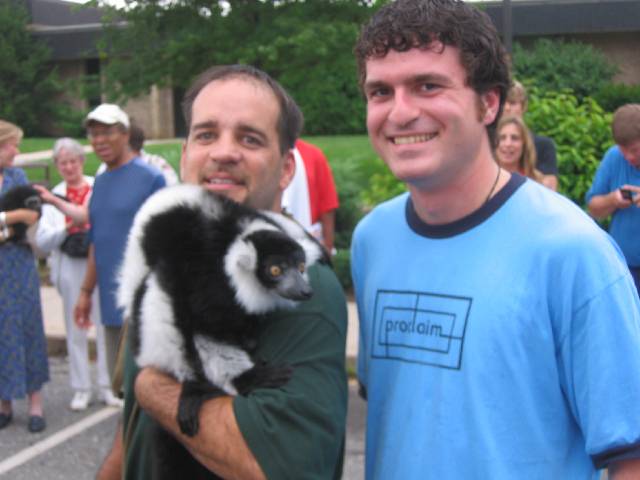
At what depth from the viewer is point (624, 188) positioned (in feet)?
19.5

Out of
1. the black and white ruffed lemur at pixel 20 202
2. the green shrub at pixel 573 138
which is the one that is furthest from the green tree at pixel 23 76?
the black and white ruffed lemur at pixel 20 202

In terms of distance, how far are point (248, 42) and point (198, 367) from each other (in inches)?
468

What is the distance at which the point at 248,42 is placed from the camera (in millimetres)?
13320

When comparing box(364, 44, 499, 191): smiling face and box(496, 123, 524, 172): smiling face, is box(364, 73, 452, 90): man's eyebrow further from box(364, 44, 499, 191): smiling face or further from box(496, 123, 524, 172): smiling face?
box(496, 123, 524, 172): smiling face

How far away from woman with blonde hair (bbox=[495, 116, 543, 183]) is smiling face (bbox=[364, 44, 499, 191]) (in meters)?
4.25

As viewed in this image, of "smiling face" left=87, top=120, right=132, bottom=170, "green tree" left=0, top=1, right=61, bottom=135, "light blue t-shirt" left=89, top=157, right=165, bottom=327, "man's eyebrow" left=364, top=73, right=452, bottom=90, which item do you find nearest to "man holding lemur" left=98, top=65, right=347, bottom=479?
"man's eyebrow" left=364, top=73, right=452, bottom=90

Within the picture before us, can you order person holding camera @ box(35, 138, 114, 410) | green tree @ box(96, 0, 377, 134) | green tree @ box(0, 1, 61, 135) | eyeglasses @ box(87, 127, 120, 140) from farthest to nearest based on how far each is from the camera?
green tree @ box(0, 1, 61, 135) → green tree @ box(96, 0, 377, 134) → person holding camera @ box(35, 138, 114, 410) → eyeglasses @ box(87, 127, 120, 140)

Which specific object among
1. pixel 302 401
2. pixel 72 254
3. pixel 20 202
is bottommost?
pixel 72 254

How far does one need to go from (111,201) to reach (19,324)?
1309 mm

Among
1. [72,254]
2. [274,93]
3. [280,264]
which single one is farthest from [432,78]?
[72,254]

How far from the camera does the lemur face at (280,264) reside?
1954mm

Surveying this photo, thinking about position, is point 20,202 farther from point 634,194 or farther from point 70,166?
point 634,194

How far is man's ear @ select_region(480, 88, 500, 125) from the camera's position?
211 centimetres

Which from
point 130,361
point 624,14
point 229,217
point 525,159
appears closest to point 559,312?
point 229,217
